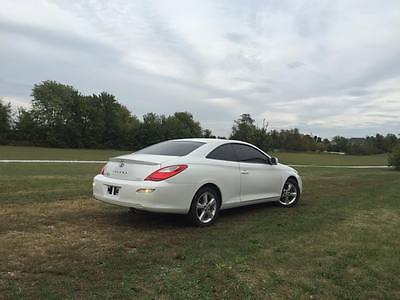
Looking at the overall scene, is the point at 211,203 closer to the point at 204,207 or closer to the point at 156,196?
the point at 204,207

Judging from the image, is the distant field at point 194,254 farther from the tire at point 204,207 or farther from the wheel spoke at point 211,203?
the wheel spoke at point 211,203

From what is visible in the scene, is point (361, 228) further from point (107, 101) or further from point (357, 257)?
point (107, 101)

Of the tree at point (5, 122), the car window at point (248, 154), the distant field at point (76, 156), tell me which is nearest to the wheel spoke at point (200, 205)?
the car window at point (248, 154)

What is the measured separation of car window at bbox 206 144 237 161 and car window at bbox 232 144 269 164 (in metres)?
0.15

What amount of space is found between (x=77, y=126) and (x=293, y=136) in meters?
51.3

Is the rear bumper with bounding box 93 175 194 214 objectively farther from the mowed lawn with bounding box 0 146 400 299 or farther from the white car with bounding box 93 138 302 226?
the mowed lawn with bounding box 0 146 400 299

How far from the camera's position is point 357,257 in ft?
18.3

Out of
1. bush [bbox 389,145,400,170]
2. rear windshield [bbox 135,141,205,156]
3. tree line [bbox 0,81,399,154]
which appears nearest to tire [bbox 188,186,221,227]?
rear windshield [bbox 135,141,205,156]

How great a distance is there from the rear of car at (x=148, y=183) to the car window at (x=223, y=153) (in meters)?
0.52

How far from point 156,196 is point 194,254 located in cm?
134

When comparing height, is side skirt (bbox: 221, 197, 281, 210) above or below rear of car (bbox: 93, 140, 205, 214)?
below

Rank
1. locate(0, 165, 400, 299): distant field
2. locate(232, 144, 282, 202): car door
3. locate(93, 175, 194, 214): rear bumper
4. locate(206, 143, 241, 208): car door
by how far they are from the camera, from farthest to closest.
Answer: locate(232, 144, 282, 202): car door → locate(206, 143, 241, 208): car door → locate(93, 175, 194, 214): rear bumper → locate(0, 165, 400, 299): distant field

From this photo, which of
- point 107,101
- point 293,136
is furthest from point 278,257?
point 293,136

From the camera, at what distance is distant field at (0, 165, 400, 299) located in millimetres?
4277
